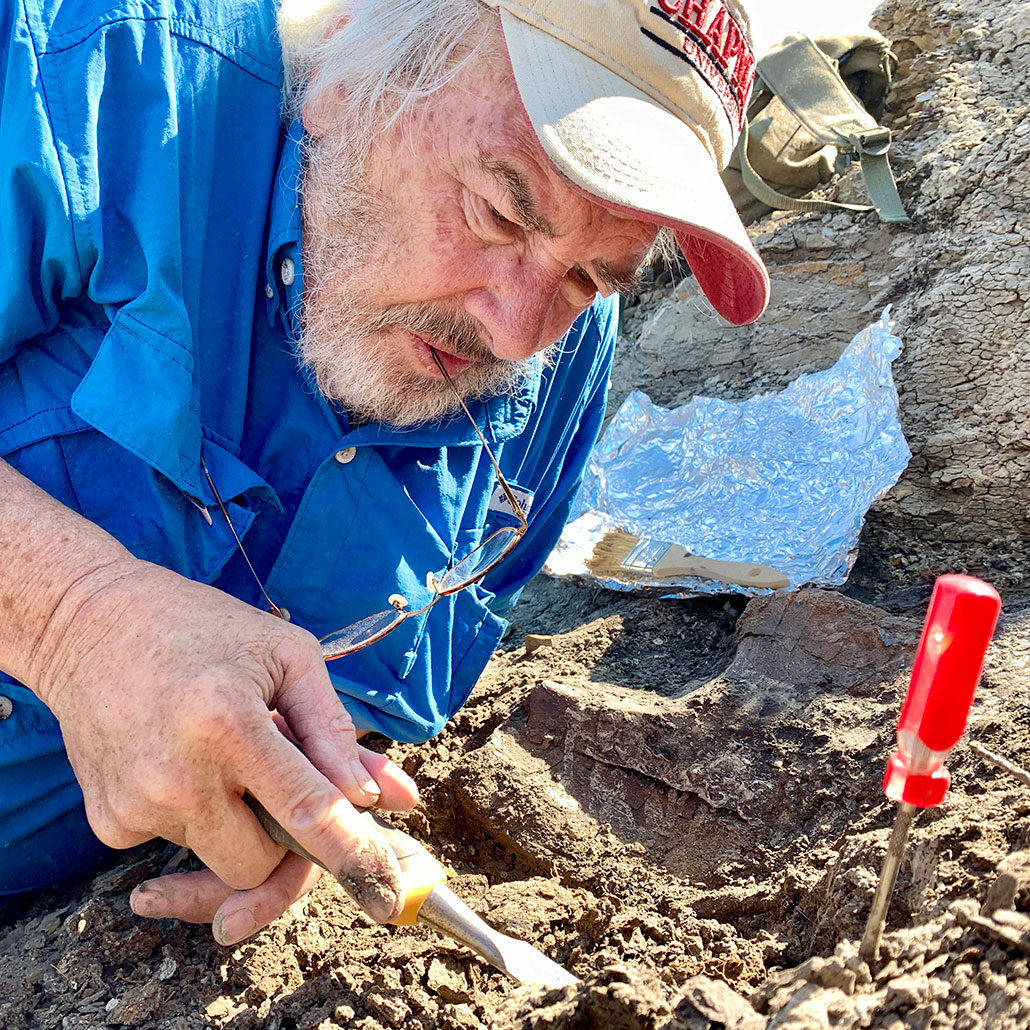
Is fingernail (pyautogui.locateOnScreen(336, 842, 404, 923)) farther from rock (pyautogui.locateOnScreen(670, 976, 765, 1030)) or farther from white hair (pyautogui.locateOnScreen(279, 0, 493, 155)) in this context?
white hair (pyautogui.locateOnScreen(279, 0, 493, 155))

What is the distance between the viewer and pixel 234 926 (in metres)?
1.17

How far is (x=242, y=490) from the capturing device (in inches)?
57.9

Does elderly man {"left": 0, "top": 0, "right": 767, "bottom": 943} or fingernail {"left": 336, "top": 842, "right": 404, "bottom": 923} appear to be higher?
elderly man {"left": 0, "top": 0, "right": 767, "bottom": 943}

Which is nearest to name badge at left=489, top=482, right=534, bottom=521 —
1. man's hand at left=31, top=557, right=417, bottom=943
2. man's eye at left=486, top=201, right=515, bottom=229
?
man's eye at left=486, top=201, right=515, bottom=229

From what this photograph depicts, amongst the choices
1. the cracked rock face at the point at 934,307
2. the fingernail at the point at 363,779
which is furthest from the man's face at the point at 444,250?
the cracked rock face at the point at 934,307

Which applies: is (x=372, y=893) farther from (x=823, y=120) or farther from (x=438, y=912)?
(x=823, y=120)

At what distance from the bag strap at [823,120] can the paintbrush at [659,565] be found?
1.29 meters

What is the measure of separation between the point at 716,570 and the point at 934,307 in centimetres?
97

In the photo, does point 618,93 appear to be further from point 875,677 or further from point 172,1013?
point 172,1013

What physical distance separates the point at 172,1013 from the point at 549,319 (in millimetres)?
1169

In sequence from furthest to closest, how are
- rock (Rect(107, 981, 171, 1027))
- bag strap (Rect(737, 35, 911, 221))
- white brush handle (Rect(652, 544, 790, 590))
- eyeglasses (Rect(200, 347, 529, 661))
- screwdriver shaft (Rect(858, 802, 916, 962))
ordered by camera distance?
bag strap (Rect(737, 35, 911, 221))
white brush handle (Rect(652, 544, 790, 590))
eyeglasses (Rect(200, 347, 529, 661))
rock (Rect(107, 981, 171, 1027))
screwdriver shaft (Rect(858, 802, 916, 962))

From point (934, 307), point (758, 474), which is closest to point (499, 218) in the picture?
point (758, 474)

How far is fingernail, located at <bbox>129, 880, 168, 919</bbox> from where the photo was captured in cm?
122

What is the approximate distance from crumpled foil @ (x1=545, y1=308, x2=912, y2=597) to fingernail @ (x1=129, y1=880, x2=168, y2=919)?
1458 millimetres
